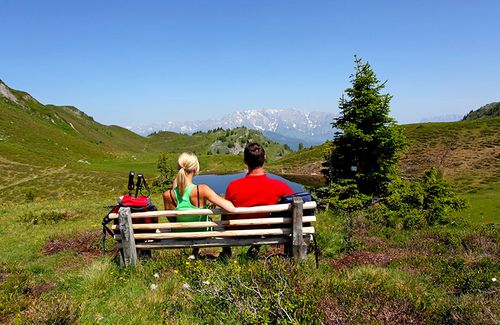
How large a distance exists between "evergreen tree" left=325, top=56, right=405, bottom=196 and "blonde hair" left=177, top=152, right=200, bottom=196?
639 inches

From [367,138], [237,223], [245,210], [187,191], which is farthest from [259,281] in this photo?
[367,138]

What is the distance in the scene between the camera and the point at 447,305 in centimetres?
436

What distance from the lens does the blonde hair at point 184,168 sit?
656 cm

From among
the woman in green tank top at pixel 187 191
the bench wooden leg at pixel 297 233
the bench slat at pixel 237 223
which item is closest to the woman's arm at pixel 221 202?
the woman in green tank top at pixel 187 191

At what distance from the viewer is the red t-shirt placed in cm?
663

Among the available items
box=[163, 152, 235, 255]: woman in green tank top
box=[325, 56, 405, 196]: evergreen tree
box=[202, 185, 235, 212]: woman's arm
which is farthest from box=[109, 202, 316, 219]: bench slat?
box=[325, 56, 405, 196]: evergreen tree

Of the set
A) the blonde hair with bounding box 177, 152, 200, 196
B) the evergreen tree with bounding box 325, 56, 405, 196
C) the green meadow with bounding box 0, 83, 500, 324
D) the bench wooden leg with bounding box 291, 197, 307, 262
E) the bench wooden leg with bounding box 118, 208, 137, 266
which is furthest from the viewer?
the evergreen tree with bounding box 325, 56, 405, 196

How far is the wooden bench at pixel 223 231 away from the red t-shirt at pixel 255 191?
1.18 feet

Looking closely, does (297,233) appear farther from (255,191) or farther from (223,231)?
(223,231)

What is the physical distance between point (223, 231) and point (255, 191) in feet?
3.64

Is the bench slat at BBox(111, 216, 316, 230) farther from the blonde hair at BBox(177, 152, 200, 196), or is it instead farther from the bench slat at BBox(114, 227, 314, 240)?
the blonde hair at BBox(177, 152, 200, 196)

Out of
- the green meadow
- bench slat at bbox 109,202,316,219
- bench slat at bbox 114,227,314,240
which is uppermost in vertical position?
bench slat at bbox 109,202,316,219

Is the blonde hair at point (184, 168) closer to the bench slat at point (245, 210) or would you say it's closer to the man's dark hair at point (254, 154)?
the bench slat at point (245, 210)

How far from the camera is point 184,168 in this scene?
6551mm
